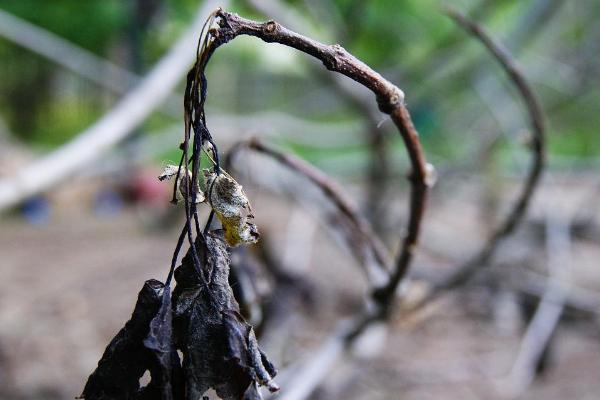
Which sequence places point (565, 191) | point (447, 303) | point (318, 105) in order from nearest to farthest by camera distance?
1. point (447, 303)
2. point (565, 191)
3. point (318, 105)

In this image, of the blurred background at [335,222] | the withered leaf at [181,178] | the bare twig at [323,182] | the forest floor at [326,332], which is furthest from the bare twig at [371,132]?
the withered leaf at [181,178]

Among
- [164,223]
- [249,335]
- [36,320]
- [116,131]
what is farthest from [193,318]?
[164,223]

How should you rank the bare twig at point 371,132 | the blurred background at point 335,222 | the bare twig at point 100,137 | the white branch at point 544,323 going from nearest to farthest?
1. the bare twig at point 100,137
2. the blurred background at point 335,222
3. the white branch at point 544,323
4. the bare twig at point 371,132

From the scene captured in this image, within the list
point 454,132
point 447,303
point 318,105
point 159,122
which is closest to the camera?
point 447,303

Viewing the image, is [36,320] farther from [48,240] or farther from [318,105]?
[318,105]

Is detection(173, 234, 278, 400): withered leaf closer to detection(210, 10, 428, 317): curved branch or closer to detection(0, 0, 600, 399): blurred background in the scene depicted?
detection(210, 10, 428, 317): curved branch

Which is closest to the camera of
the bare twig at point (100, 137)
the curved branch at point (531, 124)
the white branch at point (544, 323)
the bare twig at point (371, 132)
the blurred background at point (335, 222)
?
the curved branch at point (531, 124)

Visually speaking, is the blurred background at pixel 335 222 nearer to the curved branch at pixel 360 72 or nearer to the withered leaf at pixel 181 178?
the curved branch at pixel 360 72
